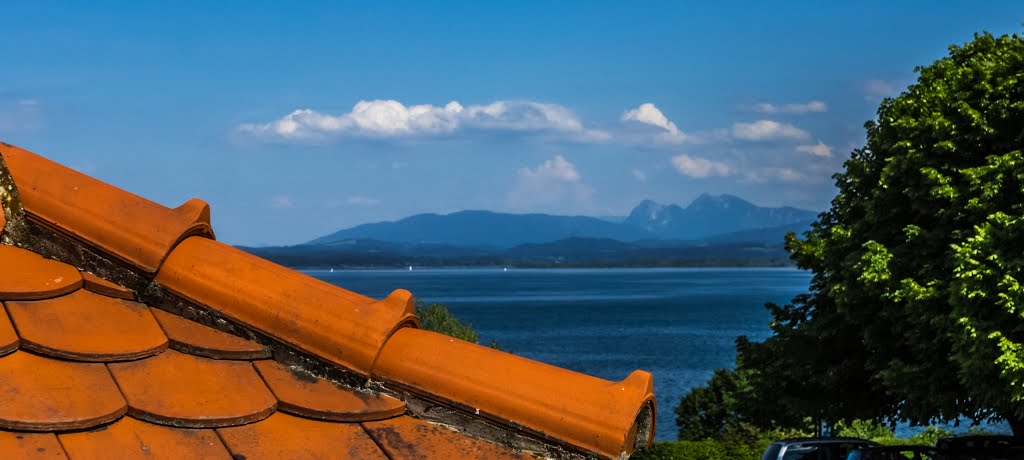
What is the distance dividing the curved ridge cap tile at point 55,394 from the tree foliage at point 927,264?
19.1 metres

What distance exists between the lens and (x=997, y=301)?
765 inches

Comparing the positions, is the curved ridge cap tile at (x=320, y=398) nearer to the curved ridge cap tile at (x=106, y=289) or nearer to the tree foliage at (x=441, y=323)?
the curved ridge cap tile at (x=106, y=289)

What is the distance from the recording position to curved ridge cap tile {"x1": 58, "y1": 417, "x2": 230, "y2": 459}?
232 cm

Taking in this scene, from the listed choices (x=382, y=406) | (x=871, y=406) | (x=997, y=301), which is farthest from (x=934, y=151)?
(x=382, y=406)

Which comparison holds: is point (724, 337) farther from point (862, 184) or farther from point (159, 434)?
point (159, 434)

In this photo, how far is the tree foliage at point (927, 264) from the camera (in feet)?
65.6

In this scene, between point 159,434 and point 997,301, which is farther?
point 997,301

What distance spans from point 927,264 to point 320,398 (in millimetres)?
21734

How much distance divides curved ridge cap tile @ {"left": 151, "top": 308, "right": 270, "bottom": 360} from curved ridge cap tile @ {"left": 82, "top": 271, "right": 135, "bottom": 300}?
82 millimetres

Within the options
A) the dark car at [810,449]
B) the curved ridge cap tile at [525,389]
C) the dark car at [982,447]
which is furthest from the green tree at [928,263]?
the curved ridge cap tile at [525,389]

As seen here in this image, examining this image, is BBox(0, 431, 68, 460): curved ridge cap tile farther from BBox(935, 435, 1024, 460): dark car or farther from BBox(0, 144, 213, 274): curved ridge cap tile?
BBox(935, 435, 1024, 460): dark car

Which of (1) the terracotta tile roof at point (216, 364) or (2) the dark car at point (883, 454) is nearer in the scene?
(1) the terracotta tile roof at point (216, 364)

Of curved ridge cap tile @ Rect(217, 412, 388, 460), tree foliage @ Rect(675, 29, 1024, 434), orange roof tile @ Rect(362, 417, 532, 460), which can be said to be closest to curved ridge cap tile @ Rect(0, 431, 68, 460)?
curved ridge cap tile @ Rect(217, 412, 388, 460)

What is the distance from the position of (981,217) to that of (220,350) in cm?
2131
